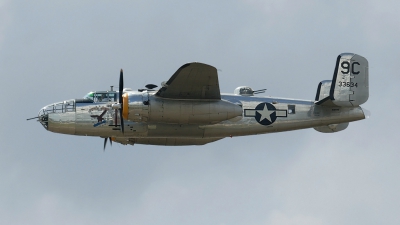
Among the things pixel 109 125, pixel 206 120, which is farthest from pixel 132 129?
pixel 206 120

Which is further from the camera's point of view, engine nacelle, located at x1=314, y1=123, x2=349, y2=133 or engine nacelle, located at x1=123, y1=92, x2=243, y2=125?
engine nacelle, located at x1=314, y1=123, x2=349, y2=133

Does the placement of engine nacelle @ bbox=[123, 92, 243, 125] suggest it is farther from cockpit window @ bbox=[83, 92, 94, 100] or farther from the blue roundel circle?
cockpit window @ bbox=[83, 92, 94, 100]

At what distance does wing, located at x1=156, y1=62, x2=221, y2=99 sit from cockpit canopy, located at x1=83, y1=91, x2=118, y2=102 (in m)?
2.40

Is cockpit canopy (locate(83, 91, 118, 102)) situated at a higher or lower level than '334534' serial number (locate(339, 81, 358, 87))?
lower

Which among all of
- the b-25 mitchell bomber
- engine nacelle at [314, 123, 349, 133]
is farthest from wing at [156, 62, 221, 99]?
engine nacelle at [314, 123, 349, 133]

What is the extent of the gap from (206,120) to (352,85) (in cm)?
612

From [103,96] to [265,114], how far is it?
603 cm

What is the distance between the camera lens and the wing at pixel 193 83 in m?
27.0

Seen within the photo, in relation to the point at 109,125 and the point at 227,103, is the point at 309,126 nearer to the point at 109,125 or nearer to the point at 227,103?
the point at 227,103

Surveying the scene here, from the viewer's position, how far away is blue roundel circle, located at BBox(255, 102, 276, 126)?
3034 centimetres

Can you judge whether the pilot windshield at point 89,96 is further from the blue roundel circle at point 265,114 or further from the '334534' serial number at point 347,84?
the '334534' serial number at point 347,84

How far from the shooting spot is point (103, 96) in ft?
97.6

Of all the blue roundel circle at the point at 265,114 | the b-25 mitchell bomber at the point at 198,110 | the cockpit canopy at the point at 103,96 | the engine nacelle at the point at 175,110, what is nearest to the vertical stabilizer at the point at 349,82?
the b-25 mitchell bomber at the point at 198,110

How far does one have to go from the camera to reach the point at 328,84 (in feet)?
106
